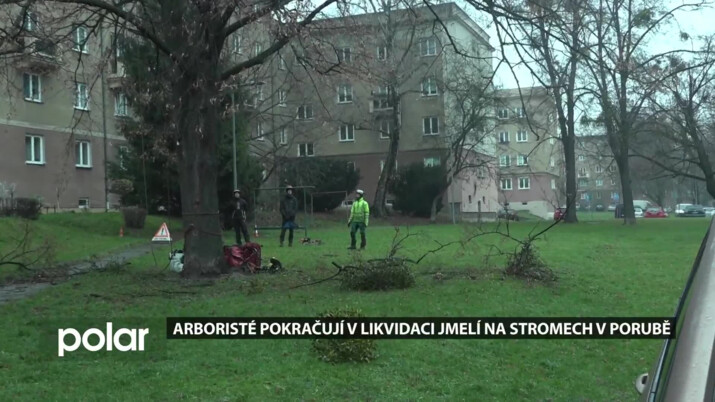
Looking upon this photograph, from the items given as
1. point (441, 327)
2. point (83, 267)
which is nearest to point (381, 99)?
point (83, 267)

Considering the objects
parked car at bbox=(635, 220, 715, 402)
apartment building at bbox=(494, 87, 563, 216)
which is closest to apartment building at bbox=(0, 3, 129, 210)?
apartment building at bbox=(494, 87, 563, 216)

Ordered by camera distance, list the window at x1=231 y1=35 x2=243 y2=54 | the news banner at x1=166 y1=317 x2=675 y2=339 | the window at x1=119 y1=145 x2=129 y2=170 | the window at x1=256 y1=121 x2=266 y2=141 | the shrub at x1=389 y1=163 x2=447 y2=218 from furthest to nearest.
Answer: the shrub at x1=389 y1=163 x2=447 y2=218, the window at x1=256 y1=121 x2=266 y2=141, the window at x1=119 y1=145 x2=129 y2=170, the window at x1=231 y1=35 x2=243 y2=54, the news banner at x1=166 y1=317 x2=675 y2=339

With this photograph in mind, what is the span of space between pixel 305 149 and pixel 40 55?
31.4m

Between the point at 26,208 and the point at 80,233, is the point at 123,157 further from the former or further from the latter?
the point at 80,233

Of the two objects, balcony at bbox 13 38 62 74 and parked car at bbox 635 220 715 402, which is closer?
parked car at bbox 635 220 715 402

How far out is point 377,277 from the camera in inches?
449

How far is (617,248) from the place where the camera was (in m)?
22.1

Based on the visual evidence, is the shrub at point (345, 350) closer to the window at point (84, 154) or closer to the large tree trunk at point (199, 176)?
the large tree trunk at point (199, 176)

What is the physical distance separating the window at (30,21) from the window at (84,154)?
829 inches

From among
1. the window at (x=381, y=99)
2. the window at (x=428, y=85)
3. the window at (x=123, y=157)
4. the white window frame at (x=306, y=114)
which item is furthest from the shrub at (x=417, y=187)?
the window at (x=123, y=157)

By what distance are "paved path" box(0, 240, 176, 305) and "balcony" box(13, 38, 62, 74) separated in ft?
14.9

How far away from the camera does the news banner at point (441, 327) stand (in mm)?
8094

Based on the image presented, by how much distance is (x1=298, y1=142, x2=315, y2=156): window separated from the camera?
45.4m

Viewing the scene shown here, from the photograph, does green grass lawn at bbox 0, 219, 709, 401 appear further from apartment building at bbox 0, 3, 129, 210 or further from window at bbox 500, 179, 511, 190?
window at bbox 500, 179, 511, 190
